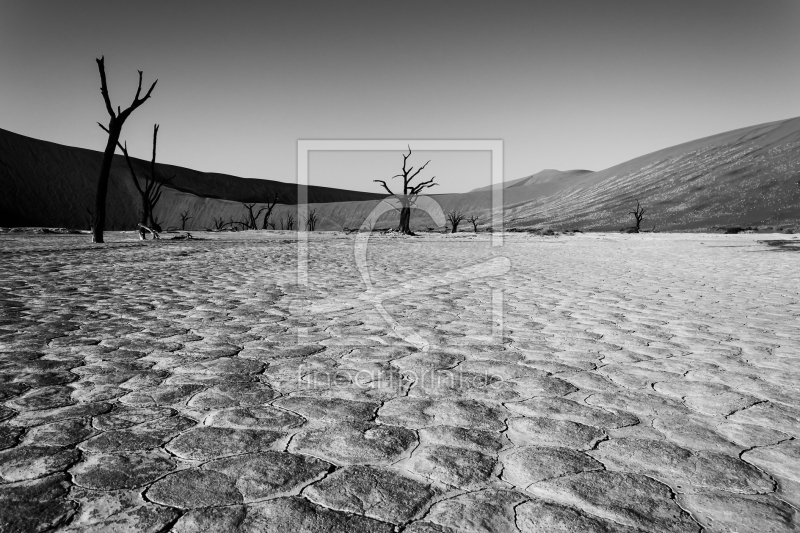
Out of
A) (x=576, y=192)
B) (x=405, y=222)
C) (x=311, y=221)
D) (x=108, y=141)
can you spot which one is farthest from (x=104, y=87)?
(x=576, y=192)

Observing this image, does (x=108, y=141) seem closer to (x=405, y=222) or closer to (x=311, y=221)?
(x=405, y=222)

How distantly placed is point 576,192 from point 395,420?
13490 centimetres

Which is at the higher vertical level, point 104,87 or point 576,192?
point 576,192

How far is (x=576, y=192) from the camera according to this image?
12788cm

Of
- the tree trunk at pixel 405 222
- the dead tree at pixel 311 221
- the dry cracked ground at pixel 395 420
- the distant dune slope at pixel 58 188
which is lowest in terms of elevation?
the dry cracked ground at pixel 395 420

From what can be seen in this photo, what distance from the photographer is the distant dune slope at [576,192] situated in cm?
7069

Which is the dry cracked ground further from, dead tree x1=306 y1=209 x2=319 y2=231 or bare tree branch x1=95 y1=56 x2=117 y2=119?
dead tree x1=306 y1=209 x2=319 y2=231

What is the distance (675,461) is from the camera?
1796 millimetres

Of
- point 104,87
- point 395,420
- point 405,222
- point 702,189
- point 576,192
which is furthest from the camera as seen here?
point 576,192

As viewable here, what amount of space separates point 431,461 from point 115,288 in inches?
230

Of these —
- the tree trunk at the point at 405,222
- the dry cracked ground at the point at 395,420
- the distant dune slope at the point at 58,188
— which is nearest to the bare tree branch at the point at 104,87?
the dry cracked ground at the point at 395,420

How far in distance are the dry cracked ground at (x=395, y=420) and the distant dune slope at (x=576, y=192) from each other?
7427 centimetres

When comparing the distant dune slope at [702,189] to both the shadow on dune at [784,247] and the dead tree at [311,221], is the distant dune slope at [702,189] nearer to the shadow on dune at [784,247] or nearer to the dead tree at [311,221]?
the dead tree at [311,221]

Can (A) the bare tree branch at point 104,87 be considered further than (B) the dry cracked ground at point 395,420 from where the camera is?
Yes
